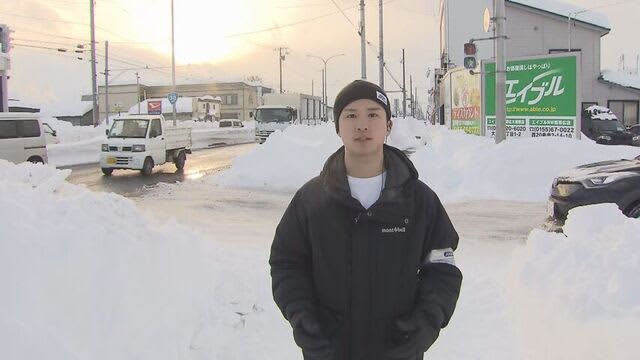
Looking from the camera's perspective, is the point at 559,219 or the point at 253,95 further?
the point at 253,95

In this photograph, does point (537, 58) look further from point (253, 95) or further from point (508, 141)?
point (253, 95)

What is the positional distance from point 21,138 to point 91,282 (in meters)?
13.6

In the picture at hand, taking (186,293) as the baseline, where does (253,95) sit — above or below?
above

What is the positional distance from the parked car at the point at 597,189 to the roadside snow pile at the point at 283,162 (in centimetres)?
838

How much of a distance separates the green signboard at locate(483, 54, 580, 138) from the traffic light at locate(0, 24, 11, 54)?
56.7 feet

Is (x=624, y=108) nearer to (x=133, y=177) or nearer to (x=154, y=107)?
(x=133, y=177)

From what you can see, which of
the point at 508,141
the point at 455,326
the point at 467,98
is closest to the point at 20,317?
the point at 455,326

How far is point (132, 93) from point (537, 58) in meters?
98.2

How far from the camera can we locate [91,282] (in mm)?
4102

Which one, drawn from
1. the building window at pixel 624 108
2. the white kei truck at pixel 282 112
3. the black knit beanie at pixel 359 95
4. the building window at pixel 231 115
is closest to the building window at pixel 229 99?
the building window at pixel 231 115

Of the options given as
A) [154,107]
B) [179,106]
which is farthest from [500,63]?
[179,106]

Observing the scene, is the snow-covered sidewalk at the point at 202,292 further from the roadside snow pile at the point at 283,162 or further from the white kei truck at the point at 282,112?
the white kei truck at the point at 282,112

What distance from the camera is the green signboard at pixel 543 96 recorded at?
1964 cm

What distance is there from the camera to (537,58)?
2055cm
